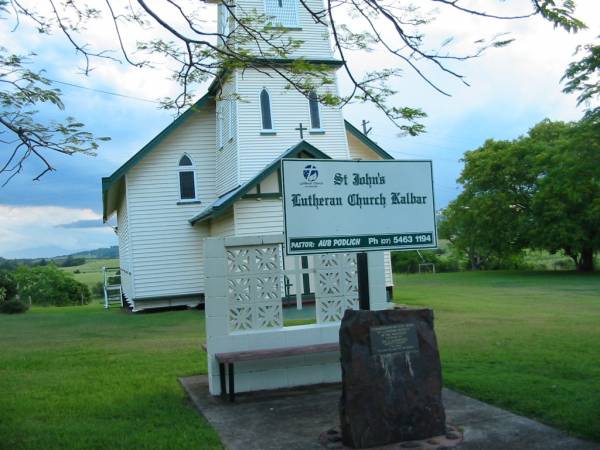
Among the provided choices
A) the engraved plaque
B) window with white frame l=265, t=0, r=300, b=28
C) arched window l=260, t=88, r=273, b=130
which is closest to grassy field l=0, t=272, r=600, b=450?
the engraved plaque

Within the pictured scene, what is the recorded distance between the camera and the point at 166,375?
33.1 feet

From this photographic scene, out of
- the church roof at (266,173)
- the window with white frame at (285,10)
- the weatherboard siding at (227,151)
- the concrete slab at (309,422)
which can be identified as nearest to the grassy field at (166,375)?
the concrete slab at (309,422)

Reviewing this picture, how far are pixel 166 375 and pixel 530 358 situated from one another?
18.1 ft

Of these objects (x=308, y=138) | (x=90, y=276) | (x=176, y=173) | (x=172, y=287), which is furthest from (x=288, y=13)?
(x=90, y=276)

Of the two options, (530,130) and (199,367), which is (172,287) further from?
(530,130)

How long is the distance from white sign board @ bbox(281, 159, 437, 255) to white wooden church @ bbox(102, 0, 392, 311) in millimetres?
14630

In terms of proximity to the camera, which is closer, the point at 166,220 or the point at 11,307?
the point at 166,220

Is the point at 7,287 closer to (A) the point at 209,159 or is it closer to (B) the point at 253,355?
(A) the point at 209,159

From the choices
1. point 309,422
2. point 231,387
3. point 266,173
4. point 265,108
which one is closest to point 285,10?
point 265,108

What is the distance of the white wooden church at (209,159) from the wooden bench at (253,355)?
13.3 meters

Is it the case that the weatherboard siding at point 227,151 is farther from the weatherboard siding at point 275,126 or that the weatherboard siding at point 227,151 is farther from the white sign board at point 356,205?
the white sign board at point 356,205

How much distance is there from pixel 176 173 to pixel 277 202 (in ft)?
16.7

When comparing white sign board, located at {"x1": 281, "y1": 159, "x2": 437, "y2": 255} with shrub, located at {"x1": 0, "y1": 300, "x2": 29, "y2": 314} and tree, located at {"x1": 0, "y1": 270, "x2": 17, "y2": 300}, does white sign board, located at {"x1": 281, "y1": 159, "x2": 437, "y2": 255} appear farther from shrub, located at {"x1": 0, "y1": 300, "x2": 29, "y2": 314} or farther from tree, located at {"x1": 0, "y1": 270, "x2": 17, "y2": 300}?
tree, located at {"x1": 0, "y1": 270, "x2": 17, "y2": 300}

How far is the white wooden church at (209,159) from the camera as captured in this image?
76.0ft
